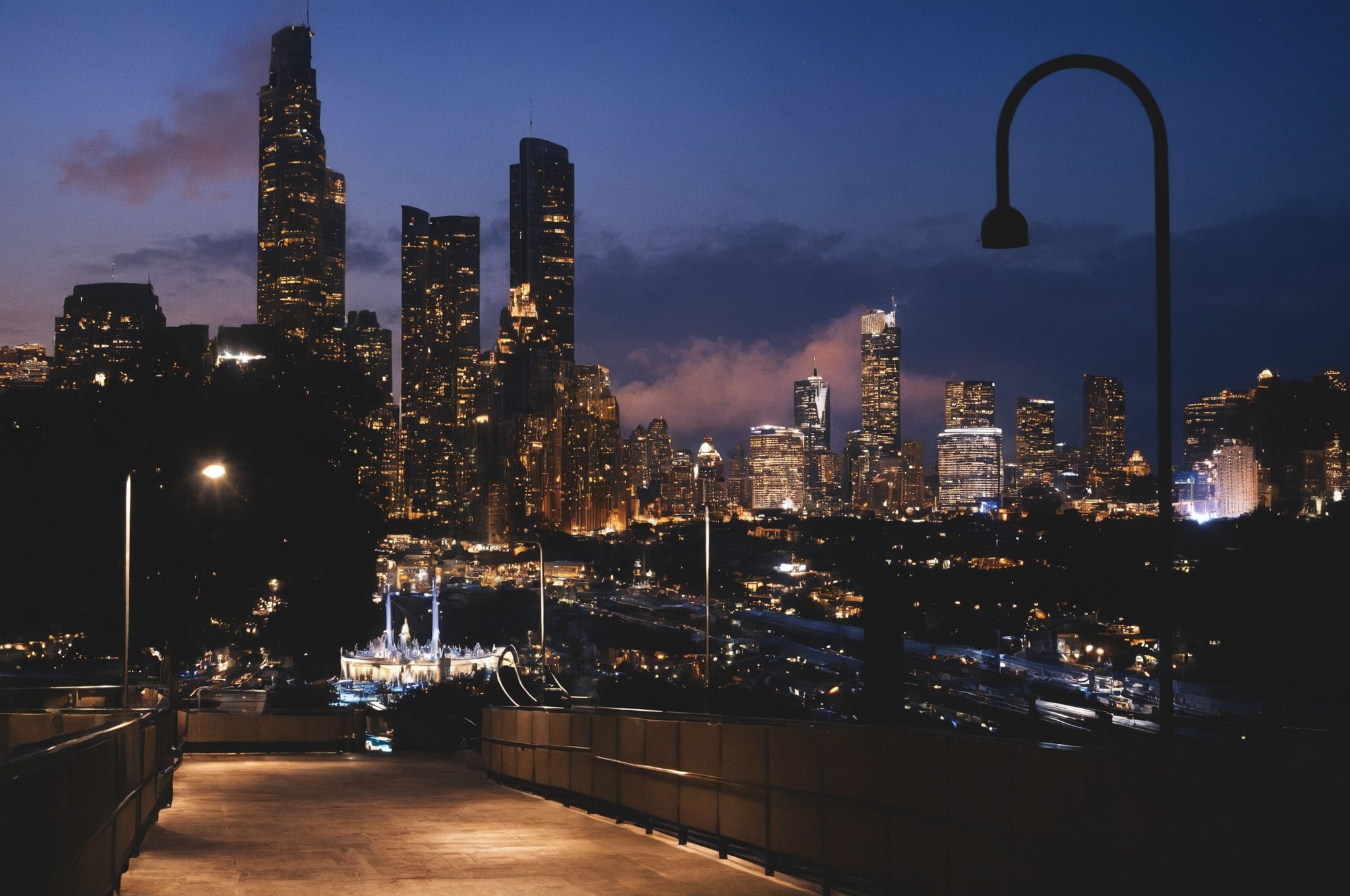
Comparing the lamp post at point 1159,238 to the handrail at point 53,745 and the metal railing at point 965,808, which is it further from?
the handrail at point 53,745

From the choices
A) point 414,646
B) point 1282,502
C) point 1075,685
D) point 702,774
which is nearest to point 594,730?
point 702,774

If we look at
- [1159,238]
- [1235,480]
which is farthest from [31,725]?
[1235,480]

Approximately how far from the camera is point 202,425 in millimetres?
43750

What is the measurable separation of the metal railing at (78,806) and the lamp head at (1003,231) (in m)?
7.66

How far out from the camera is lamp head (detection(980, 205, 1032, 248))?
10273mm

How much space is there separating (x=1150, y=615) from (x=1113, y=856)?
55.3 meters

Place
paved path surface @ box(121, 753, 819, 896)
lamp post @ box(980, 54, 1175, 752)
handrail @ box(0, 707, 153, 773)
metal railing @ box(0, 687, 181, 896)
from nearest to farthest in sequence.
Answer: metal railing @ box(0, 687, 181, 896) < handrail @ box(0, 707, 153, 773) < lamp post @ box(980, 54, 1175, 752) < paved path surface @ box(121, 753, 819, 896)

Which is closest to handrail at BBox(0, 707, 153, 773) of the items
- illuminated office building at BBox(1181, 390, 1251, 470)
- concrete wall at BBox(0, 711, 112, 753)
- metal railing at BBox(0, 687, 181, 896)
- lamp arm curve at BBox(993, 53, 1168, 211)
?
metal railing at BBox(0, 687, 181, 896)

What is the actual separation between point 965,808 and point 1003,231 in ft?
15.3

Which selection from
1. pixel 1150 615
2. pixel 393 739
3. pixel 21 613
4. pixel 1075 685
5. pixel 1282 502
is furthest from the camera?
pixel 1282 502

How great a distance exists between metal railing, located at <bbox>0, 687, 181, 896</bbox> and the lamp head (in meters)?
7.66

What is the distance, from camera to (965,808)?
10.6 m

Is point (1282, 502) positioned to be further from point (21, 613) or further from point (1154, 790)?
point (1154, 790)

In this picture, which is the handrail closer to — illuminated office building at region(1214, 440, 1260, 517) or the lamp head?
the lamp head
